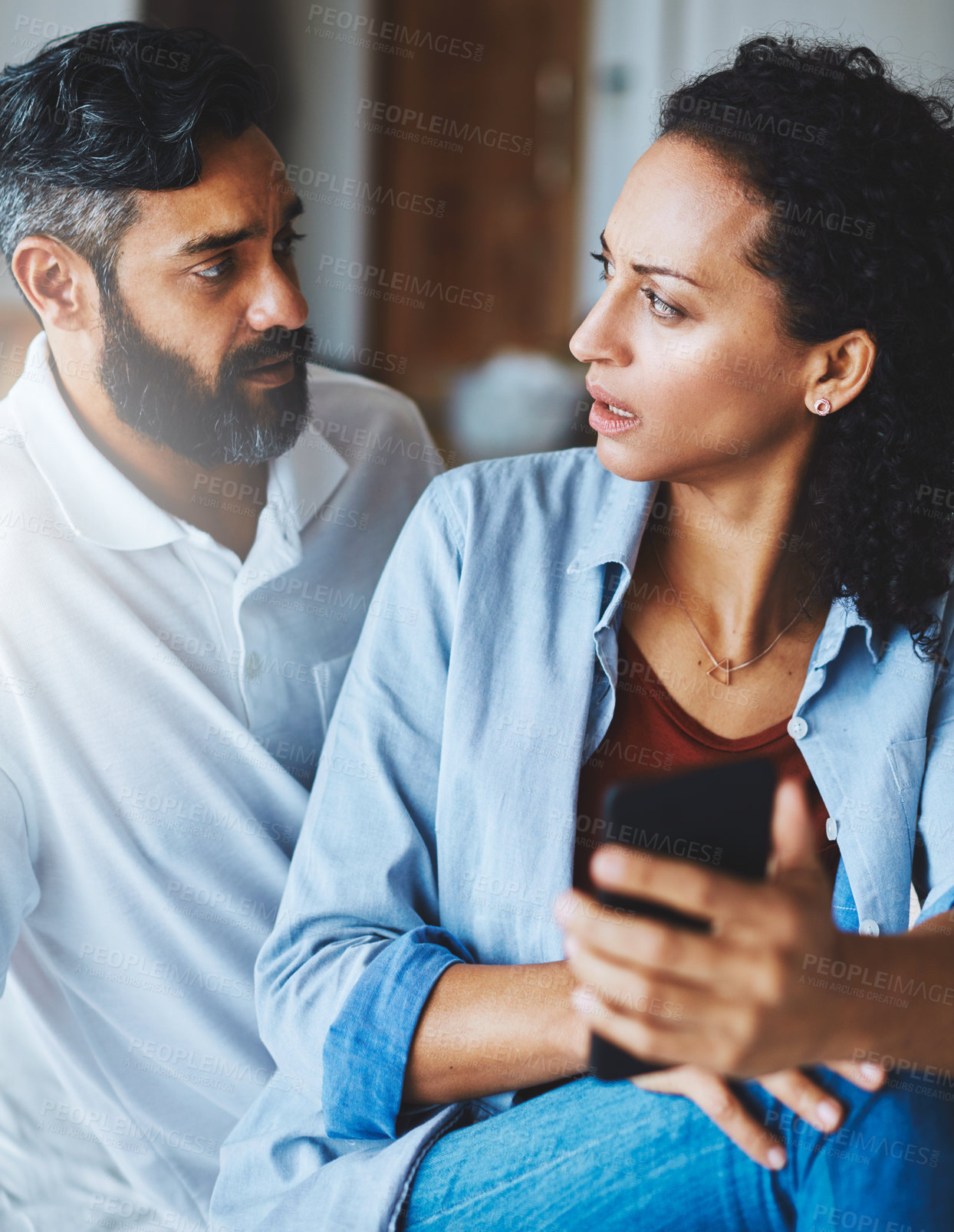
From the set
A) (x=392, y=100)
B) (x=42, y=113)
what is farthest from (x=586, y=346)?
(x=392, y=100)

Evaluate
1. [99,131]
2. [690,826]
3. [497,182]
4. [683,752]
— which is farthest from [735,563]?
[497,182]

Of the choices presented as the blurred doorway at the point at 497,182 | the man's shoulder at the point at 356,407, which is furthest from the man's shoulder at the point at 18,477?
the blurred doorway at the point at 497,182

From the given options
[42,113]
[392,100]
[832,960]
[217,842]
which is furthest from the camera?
[392,100]

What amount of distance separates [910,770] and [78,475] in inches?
29.6

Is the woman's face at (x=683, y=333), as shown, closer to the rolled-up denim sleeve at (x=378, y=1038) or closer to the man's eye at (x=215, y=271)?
the man's eye at (x=215, y=271)

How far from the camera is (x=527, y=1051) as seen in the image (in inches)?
29.9

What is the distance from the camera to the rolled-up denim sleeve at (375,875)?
2.58ft

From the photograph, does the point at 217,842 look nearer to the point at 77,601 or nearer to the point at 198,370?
the point at 77,601

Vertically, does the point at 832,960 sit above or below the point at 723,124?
below

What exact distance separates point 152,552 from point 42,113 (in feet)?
1.15

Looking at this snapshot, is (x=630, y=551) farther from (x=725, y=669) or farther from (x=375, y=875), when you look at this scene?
(x=375, y=875)

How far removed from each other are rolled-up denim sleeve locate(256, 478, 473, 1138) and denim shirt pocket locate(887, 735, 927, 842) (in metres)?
0.40

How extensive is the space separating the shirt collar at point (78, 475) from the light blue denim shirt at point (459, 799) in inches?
8.2

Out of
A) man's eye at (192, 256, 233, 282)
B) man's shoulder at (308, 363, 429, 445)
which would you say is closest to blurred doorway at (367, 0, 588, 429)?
man's shoulder at (308, 363, 429, 445)
